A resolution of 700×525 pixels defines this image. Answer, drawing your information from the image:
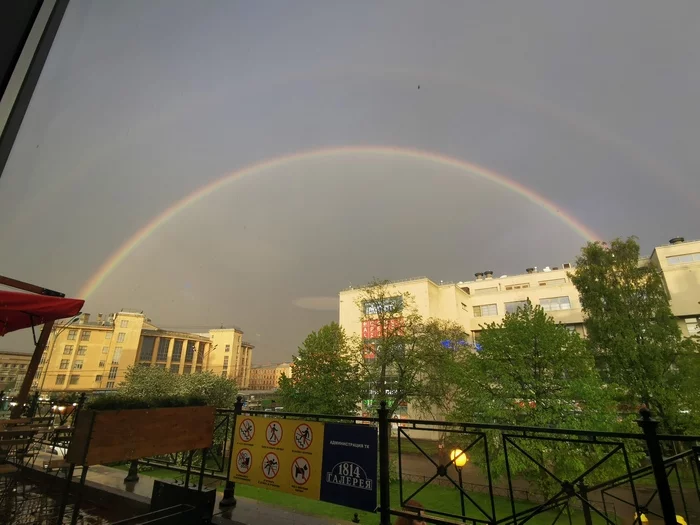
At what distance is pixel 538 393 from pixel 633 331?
654 inches

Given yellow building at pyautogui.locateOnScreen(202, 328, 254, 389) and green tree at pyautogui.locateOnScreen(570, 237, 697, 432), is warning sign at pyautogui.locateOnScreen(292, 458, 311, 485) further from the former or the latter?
yellow building at pyautogui.locateOnScreen(202, 328, 254, 389)

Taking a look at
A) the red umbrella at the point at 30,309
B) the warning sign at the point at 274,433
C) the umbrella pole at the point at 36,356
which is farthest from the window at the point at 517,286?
the red umbrella at the point at 30,309

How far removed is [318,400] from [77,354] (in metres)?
64.7

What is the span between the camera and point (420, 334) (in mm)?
26203

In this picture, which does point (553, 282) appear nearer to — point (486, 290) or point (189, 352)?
point (486, 290)

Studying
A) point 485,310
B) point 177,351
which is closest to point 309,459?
point 485,310

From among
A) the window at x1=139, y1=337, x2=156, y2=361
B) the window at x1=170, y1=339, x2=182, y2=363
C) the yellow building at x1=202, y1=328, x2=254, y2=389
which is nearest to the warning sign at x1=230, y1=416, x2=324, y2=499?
the window at x1=139, y1=337, x2=156, y2=361

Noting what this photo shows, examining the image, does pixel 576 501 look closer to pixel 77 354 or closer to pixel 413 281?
pixel 413 281

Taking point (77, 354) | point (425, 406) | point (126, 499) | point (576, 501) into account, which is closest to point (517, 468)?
point (576, 501)

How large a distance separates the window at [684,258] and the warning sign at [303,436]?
4533cm

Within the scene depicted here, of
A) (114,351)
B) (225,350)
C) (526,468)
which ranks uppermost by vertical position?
(225,350)

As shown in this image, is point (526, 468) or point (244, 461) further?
point (526, 468)

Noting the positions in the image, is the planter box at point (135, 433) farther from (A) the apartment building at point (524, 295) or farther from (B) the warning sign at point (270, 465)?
(A) the apartment building at point (524, 295)

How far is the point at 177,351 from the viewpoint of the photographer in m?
86.4
